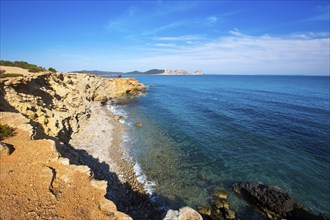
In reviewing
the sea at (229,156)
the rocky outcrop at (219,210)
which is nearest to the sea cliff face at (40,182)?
the sea at (229,156)

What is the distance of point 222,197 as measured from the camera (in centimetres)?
1606

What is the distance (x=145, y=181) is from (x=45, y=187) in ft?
33.4

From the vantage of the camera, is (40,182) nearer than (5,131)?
Yes

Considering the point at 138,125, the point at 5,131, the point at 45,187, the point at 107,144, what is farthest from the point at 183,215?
the point at 138,125

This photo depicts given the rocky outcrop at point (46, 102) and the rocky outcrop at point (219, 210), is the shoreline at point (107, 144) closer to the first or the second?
the rocky outcrop at point (46, 102)

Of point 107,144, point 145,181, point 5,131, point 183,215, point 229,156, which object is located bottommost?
point 145,181

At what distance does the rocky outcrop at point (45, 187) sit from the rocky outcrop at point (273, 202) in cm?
1278

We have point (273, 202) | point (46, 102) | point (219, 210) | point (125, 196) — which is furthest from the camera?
point (46, 102)

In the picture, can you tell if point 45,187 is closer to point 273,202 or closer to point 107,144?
point 107,144

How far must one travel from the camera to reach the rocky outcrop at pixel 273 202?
14.5 m

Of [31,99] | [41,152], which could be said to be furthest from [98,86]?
[41,152]

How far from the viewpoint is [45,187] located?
9188 mm

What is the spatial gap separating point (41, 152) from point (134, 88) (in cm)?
6582

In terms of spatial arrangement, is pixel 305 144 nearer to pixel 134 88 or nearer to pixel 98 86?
pixel 98 86
